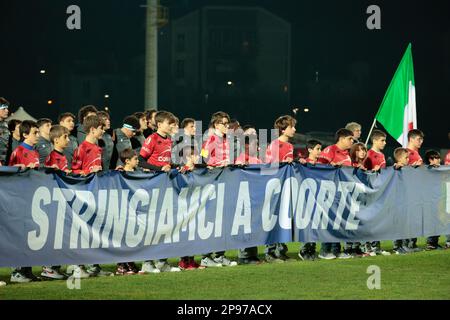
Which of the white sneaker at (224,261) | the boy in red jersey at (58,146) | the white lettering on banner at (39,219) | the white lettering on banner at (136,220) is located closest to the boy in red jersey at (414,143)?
the white sneaker at (224,261)

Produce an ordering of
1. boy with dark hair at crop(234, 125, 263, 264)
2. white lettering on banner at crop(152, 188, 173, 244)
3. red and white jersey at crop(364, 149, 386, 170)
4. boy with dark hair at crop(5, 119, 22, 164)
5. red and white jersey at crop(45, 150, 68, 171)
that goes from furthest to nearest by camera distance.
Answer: red and white jersey at crop(364, 149, 386, 170) → boy with dark hair at crop(5, 119, 22, 164) → boy with dark hair at crop(234, 125, 263, 264) → white lettering on banner at crop(152, 188, 173, 244) → red and white jersey at crop(45, 150, 68, 171)

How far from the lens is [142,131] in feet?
48.5

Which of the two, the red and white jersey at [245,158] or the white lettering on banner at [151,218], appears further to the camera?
the red and white jersey at [245,158]

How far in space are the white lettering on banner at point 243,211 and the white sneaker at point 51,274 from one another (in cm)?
264

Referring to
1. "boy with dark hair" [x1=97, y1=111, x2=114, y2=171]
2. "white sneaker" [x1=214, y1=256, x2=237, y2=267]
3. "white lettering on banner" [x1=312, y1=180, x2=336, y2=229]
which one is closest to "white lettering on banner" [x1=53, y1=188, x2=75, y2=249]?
"boy with dark hair" [x1=97, y1=111, x2=114, y2=171]

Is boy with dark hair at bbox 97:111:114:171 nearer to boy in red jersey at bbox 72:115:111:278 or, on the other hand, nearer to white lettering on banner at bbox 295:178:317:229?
boy in red jersey at bbox 72:115:111:278

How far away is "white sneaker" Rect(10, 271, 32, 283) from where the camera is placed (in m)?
11.3

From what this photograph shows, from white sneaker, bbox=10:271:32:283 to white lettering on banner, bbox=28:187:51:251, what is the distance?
2.16ft

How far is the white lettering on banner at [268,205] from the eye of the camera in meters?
13.3

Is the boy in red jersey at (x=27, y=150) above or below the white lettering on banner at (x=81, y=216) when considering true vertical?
above

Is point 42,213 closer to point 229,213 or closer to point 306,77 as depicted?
point 229,213

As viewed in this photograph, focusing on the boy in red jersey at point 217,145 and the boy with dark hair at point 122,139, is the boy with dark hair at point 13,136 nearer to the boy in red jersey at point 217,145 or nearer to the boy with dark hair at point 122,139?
the boy with dark hair at point 122,139

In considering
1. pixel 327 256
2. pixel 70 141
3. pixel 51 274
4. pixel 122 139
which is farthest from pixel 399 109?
pixel 51 274
